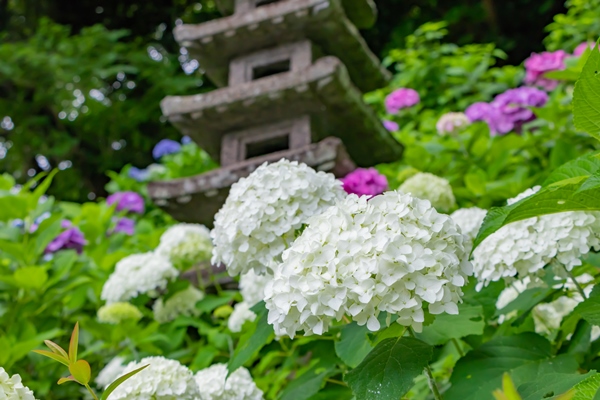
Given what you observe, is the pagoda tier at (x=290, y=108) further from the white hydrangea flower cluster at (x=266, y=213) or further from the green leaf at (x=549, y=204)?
the green leaf at (x=549, y=204)

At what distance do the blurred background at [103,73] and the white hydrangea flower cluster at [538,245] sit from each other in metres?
5.12

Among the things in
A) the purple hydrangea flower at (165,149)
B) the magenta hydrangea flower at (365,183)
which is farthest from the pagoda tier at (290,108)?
the purple hydrangea flower at (165,149)

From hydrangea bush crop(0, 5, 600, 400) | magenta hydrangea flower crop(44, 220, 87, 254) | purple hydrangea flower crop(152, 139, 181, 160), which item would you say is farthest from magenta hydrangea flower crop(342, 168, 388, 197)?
purple hydrangea flower crop(152, 139, 181, 160)

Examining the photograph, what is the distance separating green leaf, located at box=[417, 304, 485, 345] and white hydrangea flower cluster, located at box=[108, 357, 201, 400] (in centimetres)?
35

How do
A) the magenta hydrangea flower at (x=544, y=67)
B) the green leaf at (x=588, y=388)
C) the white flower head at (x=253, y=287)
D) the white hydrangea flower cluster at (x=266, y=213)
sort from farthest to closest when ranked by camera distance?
the magenta hydrangea flower at (x=544, y=67) < the white flower head at (x=253, y=287) < the white hydrangea flower cluster at (x=266, y=213) < the green leaf at (x=588, y=388)

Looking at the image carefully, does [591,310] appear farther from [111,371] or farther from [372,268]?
[111,371]

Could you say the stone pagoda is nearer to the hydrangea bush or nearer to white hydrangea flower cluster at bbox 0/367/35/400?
the hydrangea bush

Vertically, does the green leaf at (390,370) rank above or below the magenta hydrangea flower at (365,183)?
above

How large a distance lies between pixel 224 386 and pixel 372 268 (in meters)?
0.47

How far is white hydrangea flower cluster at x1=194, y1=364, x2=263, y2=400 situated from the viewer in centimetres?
106

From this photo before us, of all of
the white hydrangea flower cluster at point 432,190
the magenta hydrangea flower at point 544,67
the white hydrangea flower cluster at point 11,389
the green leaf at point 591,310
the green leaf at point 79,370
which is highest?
the green leaf at point 79,370

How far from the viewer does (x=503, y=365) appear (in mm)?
922

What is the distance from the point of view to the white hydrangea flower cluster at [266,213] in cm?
98

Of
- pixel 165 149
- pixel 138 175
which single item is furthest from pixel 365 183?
pixel 165 149
